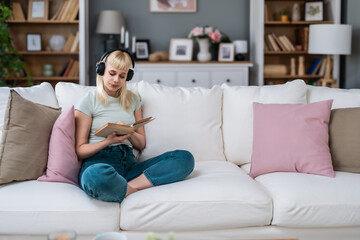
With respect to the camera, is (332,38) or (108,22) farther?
(108,22)

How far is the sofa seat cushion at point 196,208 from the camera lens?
182 cm

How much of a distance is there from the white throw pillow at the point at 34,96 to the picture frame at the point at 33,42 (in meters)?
2.46

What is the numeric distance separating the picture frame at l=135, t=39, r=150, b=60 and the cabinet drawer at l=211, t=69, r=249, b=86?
2.77 feet

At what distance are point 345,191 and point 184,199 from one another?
2.37 feet

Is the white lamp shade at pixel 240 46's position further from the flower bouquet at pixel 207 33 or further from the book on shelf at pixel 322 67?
the book on shelf at pixel 322 67

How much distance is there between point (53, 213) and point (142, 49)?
332cm

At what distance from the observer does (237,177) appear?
2.06m

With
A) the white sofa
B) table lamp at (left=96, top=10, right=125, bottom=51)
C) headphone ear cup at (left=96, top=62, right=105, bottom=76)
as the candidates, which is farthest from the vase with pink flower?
the white sofa

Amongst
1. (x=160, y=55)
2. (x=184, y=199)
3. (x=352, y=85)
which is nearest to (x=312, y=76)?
(x=352, y=85)

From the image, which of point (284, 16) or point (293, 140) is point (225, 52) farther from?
point (293, 140)

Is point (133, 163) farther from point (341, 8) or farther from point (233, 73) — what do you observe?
point (341, 8)

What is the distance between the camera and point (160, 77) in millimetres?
4477

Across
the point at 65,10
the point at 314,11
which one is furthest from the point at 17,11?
the point at 314,11

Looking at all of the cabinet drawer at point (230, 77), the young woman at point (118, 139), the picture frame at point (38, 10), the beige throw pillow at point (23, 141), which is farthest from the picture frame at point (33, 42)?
the beige throw pillow at point (23, 141)
